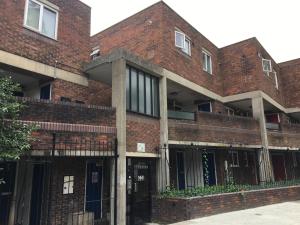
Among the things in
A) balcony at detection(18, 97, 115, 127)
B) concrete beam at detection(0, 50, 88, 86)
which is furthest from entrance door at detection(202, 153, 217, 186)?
concrete beam at detection(0, 50, 88, 86)

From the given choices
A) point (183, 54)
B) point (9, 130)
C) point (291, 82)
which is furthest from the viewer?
point (291, 82)

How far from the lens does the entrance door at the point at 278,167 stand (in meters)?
21.8

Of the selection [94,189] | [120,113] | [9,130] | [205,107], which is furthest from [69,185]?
[205,107]

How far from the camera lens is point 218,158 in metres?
16.4

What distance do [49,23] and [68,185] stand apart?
6.42 meters

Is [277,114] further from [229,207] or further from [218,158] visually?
[229,207]

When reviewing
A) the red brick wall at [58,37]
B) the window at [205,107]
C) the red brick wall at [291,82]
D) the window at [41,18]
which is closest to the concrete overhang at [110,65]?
the red brick wall at [58,37]

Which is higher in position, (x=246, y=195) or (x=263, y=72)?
(x=263, y=72)

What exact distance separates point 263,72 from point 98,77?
1151 cm

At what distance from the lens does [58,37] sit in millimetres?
11648

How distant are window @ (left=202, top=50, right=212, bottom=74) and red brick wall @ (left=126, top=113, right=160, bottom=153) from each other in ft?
22.8

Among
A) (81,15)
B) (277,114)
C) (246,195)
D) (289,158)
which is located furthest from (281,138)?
(81,15)

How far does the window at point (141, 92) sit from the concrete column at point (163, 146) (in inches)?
8.6

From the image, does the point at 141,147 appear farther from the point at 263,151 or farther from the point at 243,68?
the point at 243,68
